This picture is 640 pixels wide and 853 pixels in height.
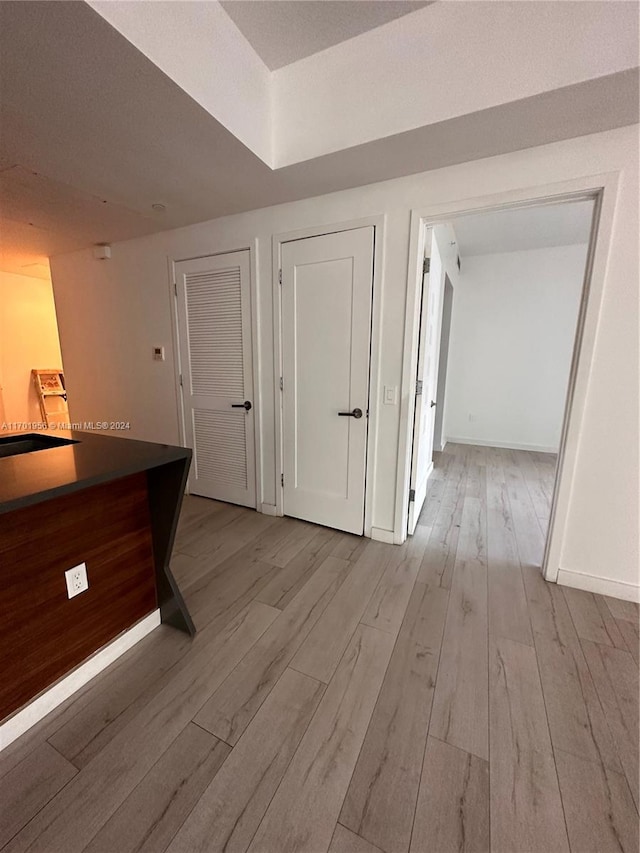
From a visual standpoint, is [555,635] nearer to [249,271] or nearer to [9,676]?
[9,676]

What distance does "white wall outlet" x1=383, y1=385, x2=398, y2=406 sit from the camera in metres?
2.28

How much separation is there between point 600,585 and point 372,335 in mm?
1987

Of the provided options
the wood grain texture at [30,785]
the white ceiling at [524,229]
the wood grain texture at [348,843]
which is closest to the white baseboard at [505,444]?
the white ceiling at [524,229]

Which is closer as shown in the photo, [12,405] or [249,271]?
[249,271]

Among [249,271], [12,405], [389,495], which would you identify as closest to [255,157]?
[249,271]

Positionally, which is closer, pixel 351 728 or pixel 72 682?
pixel 351 728

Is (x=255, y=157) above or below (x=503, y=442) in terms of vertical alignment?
above

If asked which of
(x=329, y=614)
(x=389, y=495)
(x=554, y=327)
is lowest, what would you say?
→ (x=329, y=614)

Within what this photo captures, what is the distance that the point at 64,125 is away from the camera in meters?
1.57

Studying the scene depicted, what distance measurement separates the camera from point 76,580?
4.39 feet

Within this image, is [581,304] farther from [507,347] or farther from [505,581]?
[507,347]

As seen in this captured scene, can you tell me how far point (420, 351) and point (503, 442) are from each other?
366 centimetres

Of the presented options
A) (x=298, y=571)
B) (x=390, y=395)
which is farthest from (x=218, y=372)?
(x=298, y=571)

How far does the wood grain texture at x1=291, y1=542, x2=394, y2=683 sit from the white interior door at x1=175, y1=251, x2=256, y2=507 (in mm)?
1199
